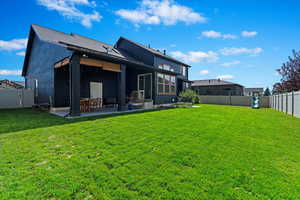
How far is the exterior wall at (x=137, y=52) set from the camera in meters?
13.8

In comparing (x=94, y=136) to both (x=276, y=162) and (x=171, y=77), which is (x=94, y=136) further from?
(x=171, y=77)

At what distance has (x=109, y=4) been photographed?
341 inches

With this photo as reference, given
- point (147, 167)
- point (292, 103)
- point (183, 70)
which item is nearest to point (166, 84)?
point (292, 103)

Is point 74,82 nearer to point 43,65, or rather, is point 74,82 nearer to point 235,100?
point 43,65

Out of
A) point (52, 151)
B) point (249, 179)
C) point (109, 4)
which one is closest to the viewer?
point (249, 179)

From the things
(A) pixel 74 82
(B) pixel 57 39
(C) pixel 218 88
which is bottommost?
(A) pixel 74 82

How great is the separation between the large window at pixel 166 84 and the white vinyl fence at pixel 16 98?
10.6 m

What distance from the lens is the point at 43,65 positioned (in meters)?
9.94

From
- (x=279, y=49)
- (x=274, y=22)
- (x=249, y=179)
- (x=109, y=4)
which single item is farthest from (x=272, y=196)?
(x=279, y=49)

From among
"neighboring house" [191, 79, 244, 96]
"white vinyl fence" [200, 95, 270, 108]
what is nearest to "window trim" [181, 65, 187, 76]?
"white vinyl fence" [200, 95, 270, 108]

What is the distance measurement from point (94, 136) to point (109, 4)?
340 inches

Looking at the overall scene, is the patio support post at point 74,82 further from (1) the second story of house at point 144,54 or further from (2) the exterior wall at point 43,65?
(1) the second story of house at point 144,54

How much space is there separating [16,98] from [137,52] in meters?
11.0

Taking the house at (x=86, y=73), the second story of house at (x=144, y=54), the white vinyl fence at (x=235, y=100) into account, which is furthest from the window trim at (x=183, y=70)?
the house at (x=86, y=73)
